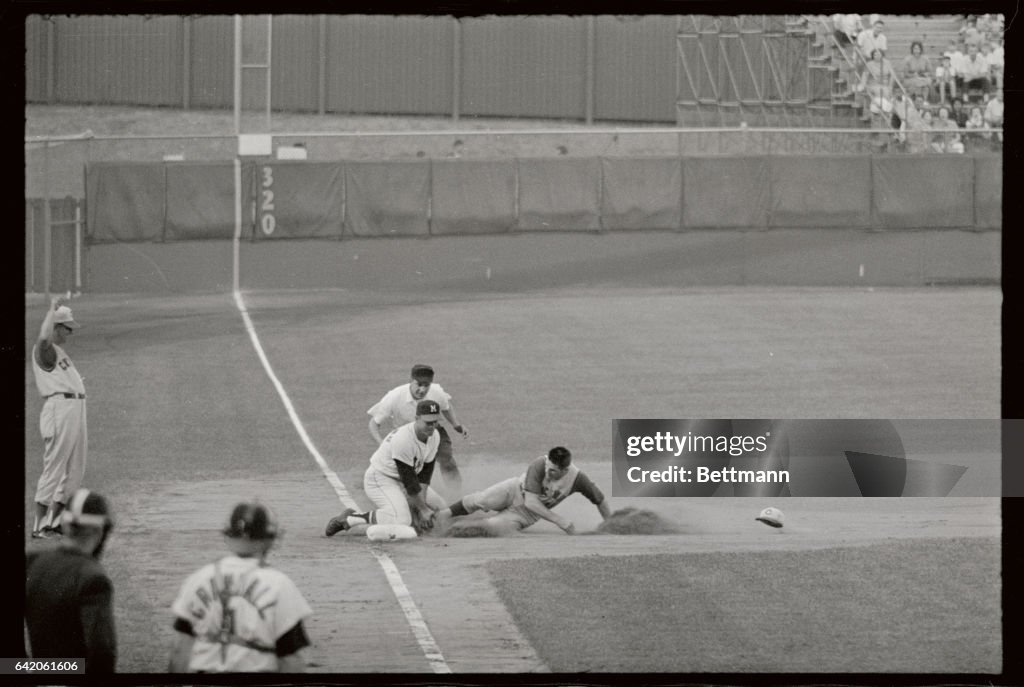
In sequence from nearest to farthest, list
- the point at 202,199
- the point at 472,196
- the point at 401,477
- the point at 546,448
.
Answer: the point at 401,477, the point at 546,448, the point at 202,199, the point at 472,196

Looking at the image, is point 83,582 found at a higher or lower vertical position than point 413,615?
higher

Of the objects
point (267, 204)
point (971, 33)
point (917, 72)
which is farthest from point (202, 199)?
point (971, 33)

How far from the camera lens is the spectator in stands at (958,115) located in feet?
92.7

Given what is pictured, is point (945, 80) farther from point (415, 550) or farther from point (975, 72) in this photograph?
point (415, 550)

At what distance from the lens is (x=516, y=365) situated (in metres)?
24.2

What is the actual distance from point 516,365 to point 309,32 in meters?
8.78

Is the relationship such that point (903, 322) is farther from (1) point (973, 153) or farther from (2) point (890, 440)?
(2) point (890, 440)

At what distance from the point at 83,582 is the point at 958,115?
24.0 meters

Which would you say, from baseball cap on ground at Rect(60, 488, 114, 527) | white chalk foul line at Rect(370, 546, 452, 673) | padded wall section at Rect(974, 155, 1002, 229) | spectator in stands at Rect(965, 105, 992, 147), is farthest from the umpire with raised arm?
padded wall section at Rect(974, 155, 1002, 229)

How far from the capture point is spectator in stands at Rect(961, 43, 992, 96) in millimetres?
24766

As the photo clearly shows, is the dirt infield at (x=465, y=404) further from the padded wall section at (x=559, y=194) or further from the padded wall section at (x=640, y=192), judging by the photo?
the padded wall section at (x=640, y=192)

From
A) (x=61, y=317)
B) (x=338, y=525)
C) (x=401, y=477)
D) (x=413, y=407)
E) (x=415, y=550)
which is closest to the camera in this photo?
(x=61, y=317)

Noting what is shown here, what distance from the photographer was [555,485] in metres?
14.2

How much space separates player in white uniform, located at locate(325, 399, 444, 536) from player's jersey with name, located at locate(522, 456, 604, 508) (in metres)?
0.95
